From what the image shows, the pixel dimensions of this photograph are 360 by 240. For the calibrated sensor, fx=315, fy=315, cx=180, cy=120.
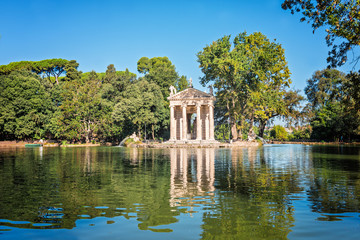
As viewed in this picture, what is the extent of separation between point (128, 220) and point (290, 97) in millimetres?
67083

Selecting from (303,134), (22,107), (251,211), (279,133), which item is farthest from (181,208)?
(279,133)

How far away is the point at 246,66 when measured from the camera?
54.7m

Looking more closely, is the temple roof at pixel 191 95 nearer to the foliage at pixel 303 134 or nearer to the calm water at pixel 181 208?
the foliage at pixel 303 134

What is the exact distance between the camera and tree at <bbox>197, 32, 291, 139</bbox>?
5512 cm

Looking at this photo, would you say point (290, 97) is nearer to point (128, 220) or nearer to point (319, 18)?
point (319, 18)

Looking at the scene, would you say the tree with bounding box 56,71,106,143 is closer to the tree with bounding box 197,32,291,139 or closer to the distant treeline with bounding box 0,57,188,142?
the distant treeline with bounding box 0,57,188,142

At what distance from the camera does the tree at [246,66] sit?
181 ft

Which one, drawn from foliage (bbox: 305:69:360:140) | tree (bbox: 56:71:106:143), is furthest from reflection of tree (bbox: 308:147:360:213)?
tree (bbox: 56:71:106:143)

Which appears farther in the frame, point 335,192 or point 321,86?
point 321,86

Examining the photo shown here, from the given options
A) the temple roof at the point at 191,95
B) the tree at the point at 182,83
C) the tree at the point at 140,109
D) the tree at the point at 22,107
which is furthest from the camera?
the tree at the point at 182,83

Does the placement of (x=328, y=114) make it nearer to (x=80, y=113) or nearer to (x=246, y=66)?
(x=246, y=66)

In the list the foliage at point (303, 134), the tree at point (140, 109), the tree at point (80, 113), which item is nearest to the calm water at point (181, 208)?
the tree at point (140, 109)

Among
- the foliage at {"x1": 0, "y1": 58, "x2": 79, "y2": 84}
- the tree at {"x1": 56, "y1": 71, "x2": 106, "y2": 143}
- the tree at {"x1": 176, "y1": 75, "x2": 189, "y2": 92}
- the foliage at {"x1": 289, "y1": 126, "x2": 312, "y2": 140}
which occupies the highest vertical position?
the foliage at {"x1": 0, "y1": 58, "x2": 79, "y2": 84}

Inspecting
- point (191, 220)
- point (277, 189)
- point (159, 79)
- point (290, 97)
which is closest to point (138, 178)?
point (277, 189)
